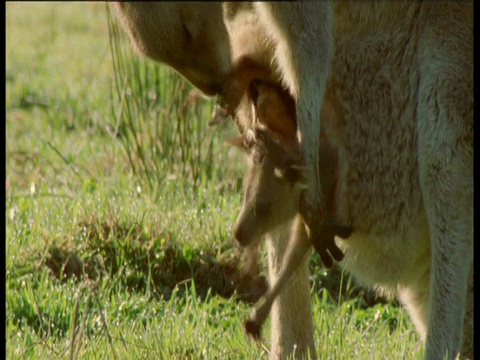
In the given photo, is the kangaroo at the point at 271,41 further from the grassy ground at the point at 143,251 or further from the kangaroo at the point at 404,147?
the grassy ground at the point at 143,251

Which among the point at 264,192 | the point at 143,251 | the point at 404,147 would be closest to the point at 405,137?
the point at 404,147

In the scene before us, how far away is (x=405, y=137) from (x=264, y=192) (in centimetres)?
65

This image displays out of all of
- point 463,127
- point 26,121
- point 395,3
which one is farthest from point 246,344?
point 26,121

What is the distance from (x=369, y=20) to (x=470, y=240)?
0.88 metres

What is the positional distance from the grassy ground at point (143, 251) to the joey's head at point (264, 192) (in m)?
0.52

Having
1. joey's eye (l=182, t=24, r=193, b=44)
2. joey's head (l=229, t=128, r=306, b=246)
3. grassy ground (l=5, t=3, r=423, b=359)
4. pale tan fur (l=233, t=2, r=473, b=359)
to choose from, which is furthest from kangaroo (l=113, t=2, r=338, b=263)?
grassy ground (l=5, t=3, r=423, b=359)

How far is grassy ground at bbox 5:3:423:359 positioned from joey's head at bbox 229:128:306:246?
1.70ft

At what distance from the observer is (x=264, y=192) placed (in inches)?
131

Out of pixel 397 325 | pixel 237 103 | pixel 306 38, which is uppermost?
pixel 306 38

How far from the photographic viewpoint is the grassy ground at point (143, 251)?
3.76 m

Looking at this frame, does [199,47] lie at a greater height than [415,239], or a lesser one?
greater

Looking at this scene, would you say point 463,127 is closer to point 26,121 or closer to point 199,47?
point 199,47

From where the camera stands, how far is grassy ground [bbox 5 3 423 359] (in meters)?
3.76

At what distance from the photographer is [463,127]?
11.5 feet
